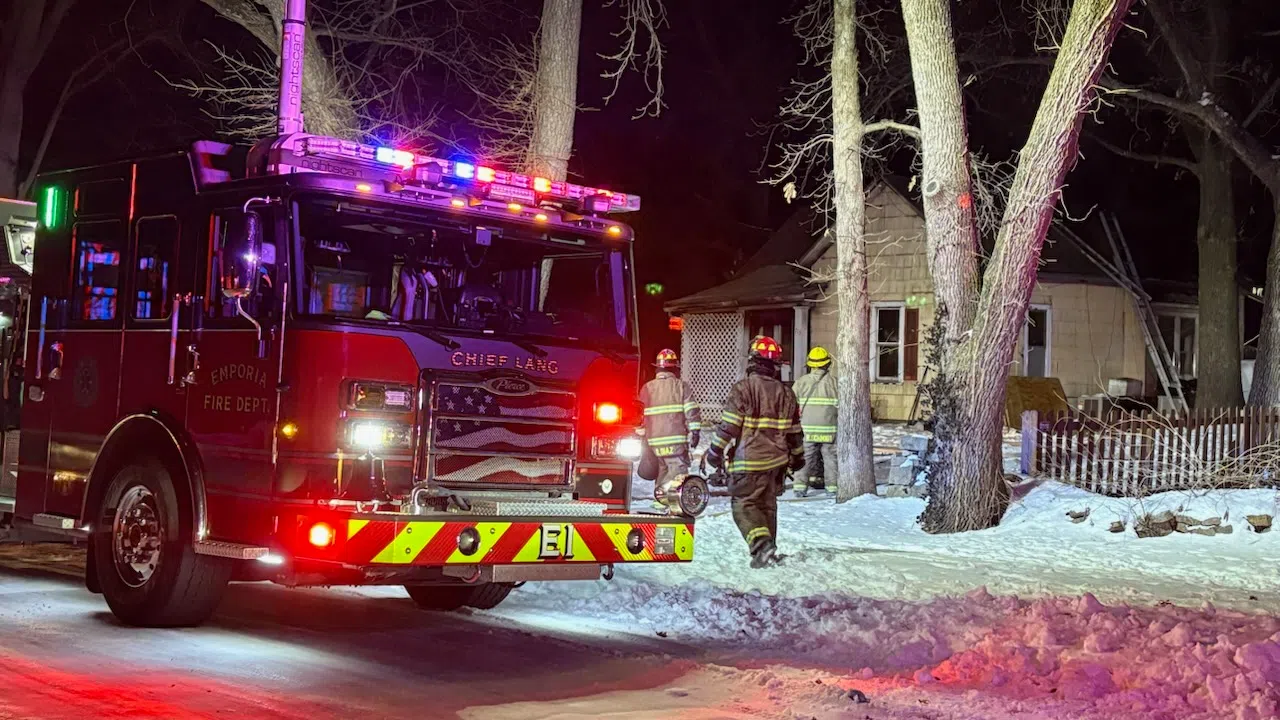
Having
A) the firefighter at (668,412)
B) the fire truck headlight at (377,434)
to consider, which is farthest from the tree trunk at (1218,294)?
the fire truck headlight at (377,434)

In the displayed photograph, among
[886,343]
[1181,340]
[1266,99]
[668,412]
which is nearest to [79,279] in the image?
[668,412]

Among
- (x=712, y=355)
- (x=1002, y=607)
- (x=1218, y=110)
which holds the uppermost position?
(x=1218, y=110)

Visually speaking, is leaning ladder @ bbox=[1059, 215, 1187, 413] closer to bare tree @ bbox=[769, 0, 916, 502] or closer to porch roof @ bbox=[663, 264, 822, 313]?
porch roof @ bbox=[663, 264, 822, 313]

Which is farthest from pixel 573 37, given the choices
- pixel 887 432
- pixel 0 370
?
pixel 887 432

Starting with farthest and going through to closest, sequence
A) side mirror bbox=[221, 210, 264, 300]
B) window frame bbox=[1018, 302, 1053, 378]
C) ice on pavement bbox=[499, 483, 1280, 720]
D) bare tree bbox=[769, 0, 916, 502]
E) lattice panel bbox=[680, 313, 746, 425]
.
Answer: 1. lattice panel bbox=[680, 313, 746, 425]
2. window frame bbox=[1018, 302, 1053, 378]
3. bare tree bbox=[769, 0, 916, 502]
4. side mirror bbox=[221, 210, 264, 300]
5. ice on pavement bbox=[499, 483, 1280, 720]

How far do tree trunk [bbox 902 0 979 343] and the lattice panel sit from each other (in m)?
15.2

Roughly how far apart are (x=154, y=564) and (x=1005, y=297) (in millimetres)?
8097

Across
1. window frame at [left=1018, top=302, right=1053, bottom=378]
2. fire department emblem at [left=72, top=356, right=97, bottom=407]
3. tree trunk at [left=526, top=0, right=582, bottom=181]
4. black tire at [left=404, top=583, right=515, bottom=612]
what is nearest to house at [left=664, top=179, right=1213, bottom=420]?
window frame at [left=1018, top=302, right=1053, bottom=378]

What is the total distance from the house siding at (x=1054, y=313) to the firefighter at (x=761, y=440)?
15.2 meters

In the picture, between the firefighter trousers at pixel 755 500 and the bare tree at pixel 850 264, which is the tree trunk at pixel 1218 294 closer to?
the bare tree at pixel 850 264

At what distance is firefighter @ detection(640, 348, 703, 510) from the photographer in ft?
42.0

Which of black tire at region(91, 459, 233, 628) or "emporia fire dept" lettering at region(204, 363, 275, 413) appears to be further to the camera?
black tire at region(91, 459, 233, 628)

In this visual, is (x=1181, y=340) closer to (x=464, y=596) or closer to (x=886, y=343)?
(x=886, y=343)

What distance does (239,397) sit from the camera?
725 cm
